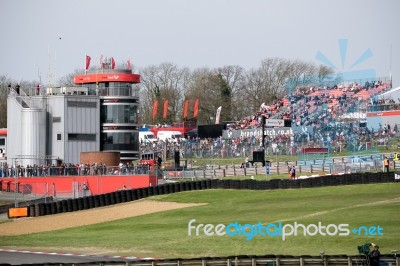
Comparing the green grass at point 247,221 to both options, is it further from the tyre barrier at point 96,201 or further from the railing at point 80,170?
the railing at point 80,170

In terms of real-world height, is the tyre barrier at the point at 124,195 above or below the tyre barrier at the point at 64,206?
above

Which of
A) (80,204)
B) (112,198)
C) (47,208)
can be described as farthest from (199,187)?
(47,208)

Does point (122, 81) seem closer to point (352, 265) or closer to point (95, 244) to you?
point (95, 244)

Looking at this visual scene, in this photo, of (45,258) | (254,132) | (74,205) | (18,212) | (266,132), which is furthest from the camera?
(254,132)

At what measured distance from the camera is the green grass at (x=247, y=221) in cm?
4050

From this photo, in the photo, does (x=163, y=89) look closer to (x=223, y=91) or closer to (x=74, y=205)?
(x=223, y=91)

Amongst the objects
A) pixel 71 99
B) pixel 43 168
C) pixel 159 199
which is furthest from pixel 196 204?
pixel 71 99

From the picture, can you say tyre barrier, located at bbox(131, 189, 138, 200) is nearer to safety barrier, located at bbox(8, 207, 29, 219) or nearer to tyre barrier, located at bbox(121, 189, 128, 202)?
tyre barrier, located at bbox(121, 189, 128, 202)

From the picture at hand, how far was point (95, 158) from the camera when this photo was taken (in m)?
71.4

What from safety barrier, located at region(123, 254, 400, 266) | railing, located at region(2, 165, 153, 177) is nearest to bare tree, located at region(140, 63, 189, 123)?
railing, located at region(2, 165, 153, 177)

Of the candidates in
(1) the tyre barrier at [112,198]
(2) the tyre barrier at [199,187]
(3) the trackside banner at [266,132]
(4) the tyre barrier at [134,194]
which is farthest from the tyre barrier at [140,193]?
(3) the trackside banner at [266,132]

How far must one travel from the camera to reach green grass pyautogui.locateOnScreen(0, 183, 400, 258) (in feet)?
133

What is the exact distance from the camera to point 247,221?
48.5 metres

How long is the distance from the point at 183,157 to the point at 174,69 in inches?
2778
